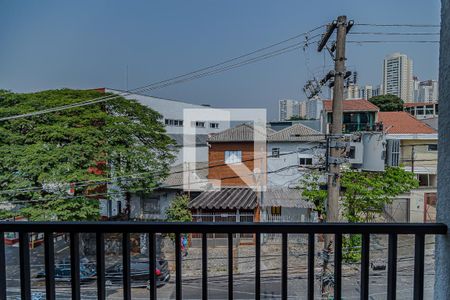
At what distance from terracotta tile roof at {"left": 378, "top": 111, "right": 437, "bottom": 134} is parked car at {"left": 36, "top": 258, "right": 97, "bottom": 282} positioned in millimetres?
1606

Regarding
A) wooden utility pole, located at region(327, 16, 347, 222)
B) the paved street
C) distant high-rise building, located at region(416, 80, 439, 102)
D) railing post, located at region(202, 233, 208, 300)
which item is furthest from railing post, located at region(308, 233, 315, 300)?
distant high-rise building, located at region(416, 80, 439, 102)

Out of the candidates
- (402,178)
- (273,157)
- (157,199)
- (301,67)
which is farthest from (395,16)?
(157,199)

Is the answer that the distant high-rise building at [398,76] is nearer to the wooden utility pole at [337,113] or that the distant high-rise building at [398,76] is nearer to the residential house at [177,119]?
the wooden utility pole at [337,113]

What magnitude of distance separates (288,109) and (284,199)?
61cm

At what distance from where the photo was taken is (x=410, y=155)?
1.68 m

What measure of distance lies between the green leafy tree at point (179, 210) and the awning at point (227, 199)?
45 mm

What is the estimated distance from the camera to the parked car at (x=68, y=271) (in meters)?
1.19

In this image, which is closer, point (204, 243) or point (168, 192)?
point (204, 243)

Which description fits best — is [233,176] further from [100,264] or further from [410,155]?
[100,264]

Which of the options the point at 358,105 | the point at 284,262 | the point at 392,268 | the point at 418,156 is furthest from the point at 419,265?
the point at 358,105

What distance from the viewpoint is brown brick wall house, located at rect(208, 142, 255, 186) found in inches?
81.7

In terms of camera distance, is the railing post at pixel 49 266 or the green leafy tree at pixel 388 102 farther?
the green leafy tree at pixel 388 102

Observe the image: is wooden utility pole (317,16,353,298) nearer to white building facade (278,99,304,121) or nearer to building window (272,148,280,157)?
white building facade (278,99,304,121)

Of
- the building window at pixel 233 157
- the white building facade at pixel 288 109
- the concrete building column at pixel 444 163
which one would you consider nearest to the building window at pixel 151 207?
the building window at pixel 233 157
